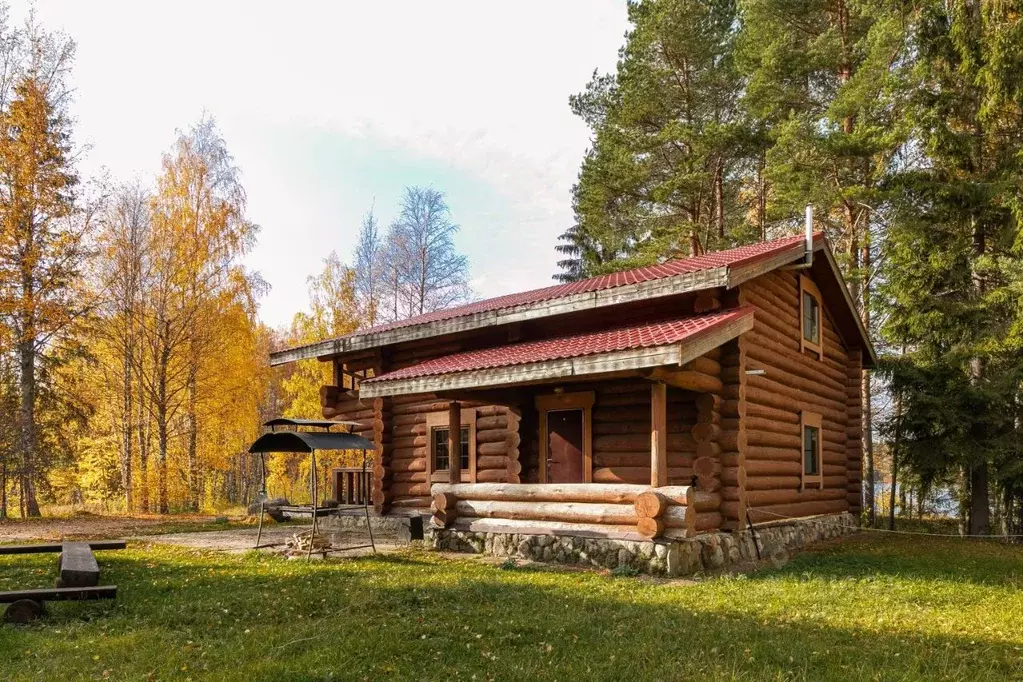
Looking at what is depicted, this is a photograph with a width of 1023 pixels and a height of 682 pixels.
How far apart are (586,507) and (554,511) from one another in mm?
608

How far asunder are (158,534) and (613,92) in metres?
21.1

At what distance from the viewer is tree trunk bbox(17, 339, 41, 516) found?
64.1ft

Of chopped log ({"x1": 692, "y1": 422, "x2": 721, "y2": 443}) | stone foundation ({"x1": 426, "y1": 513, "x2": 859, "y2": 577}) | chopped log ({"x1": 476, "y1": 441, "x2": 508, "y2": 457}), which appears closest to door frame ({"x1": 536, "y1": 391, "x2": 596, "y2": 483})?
chopped log ({"x1": 476, "y1": 441, "x2": 508, "y2": 457})

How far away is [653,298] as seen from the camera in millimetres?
12445

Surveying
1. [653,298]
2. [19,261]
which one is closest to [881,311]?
[653,298]

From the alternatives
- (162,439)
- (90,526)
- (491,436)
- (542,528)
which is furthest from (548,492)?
(162,439)

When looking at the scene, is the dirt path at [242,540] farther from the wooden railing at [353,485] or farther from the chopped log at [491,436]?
the chopped log at [491,436]

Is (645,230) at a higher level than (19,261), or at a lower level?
higher

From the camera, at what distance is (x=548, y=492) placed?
11867mm

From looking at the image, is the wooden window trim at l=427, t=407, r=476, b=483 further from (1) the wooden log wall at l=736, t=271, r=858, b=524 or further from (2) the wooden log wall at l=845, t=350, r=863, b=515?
(2) the wooden log wall at l=845, t=350, r=863, b=515

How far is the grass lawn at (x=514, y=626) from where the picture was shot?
18.5 feet

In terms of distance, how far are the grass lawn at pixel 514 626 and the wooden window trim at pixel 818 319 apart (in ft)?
18.7

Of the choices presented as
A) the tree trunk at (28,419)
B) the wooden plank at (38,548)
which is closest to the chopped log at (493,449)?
the wooden plank at (38,548)

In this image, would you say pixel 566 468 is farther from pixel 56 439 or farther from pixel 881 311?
pixel 56 439
